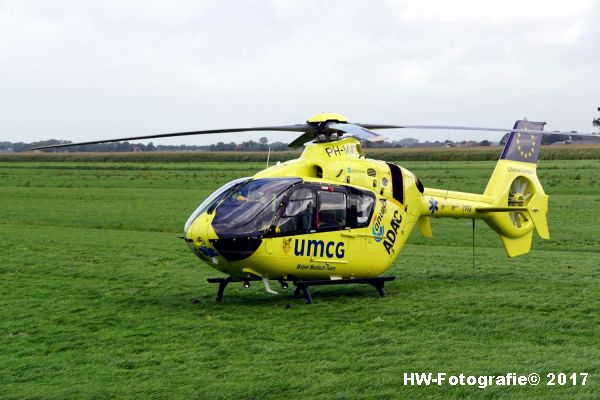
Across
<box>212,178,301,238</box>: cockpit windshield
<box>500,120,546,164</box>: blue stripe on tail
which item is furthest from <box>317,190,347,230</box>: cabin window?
<box>500,120,546,164</box>: blue stripe on tail

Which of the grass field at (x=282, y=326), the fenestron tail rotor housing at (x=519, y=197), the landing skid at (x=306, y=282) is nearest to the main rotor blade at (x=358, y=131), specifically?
the landing skid at (x=306, y=282)

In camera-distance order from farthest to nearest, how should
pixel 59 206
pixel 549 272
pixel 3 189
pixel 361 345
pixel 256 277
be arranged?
pixel 3 189, pixel 59 206, pixel 549 272, pixel 256 277, pixel 361 345

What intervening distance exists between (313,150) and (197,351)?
16.4 feet

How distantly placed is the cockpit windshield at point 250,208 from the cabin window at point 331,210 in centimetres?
65

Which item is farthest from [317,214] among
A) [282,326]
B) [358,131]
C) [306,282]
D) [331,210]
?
[282,326]

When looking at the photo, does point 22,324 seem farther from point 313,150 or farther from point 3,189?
point 3,189

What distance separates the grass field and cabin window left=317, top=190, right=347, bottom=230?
138 centimetres

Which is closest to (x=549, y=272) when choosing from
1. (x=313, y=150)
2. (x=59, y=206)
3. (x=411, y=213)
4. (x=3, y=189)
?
(x=411, y=213)

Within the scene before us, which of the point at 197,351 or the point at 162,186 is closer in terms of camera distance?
the point at 197,351

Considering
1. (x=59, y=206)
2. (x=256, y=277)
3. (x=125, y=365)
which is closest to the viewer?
(x=125, y=365)

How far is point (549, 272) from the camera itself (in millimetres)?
16922

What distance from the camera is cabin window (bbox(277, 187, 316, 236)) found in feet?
43.8

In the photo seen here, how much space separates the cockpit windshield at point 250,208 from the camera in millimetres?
13000

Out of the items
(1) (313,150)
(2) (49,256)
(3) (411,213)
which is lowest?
(2) (49,256)
